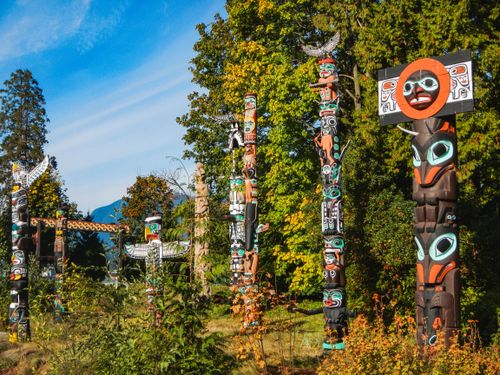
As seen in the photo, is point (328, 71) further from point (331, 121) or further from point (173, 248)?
point (173, 248)

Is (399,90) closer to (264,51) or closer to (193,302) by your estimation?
(193,302)

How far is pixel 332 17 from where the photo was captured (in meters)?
20.9

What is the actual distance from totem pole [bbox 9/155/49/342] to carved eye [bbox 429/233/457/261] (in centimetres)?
1049

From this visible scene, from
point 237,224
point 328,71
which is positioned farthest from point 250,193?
point 328,71

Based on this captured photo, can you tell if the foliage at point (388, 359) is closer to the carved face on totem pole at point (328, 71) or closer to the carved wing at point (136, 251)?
the carved face on totem pole at point (328, 71)

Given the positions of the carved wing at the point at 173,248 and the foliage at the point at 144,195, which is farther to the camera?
the foliage at the point at 144,195

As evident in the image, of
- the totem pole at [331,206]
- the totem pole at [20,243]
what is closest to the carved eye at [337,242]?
the totem pole at [331,206]

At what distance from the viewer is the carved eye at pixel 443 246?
8852 mm

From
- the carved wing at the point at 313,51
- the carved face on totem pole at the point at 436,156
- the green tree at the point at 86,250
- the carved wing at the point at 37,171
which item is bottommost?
the green tree at the point at 86,250

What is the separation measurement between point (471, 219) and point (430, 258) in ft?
28.5

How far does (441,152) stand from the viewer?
908cm

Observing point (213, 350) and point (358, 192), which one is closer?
point (213, 350)

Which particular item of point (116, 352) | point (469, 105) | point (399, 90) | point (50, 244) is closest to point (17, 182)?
point (116, 352)

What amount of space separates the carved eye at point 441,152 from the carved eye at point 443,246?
1.22 meters
